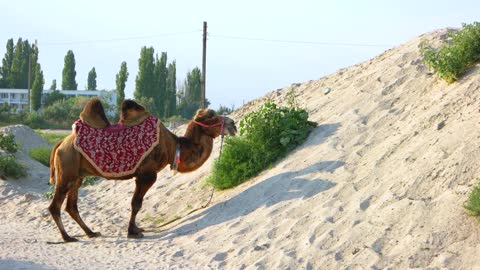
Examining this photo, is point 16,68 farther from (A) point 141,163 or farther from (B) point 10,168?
(A) point 141,163

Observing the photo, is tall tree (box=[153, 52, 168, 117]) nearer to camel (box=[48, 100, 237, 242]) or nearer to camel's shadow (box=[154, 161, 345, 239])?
camel (box=[48, 100, 237, 242])

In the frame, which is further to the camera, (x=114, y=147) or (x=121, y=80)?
(x=121, y=80)

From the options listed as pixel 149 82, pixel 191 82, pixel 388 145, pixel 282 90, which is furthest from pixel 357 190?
pixel 191 82

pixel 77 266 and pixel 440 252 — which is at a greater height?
pixel 440 252

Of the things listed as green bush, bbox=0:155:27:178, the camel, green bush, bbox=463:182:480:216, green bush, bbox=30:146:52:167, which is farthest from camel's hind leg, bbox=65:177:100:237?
green bush, bbox=30:146:52:167

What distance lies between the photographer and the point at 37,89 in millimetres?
62281

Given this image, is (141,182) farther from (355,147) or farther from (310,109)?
(310,109)

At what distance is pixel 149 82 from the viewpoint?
199 ft

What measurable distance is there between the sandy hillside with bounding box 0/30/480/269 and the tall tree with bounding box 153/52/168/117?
47.3 m

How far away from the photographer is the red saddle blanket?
1057cm

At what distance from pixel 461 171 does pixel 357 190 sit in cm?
145

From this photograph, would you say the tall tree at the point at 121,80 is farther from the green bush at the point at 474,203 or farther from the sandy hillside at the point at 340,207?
the green bush at the point at 474,203

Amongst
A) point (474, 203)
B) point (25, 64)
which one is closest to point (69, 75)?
point (25, 64)

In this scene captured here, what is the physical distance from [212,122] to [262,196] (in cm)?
178
